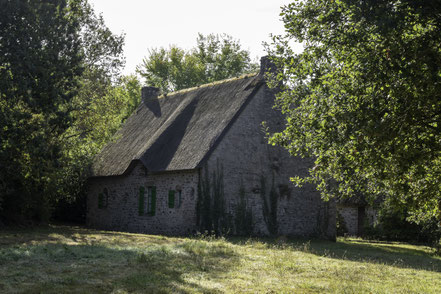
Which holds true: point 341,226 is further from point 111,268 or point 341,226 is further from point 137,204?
point 111,268

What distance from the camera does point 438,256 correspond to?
20828 millimetres

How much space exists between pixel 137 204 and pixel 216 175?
5458 mm

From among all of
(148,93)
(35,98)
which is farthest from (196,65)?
(35,98)

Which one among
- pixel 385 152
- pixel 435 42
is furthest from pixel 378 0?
pixel 385 152

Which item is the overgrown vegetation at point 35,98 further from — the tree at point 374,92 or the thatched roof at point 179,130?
the tree at point 374,92

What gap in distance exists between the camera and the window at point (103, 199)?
1125 inches

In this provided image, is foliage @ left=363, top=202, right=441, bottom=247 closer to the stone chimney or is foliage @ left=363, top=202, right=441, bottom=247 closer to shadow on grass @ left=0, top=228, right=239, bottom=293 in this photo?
the stone chimney

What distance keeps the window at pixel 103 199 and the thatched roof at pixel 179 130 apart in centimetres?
113

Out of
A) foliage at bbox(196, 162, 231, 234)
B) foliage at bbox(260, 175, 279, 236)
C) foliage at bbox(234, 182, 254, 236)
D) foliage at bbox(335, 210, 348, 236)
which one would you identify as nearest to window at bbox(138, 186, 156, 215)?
foliage at bbox(196, 162, 231, 234)

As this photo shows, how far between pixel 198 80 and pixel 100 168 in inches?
984

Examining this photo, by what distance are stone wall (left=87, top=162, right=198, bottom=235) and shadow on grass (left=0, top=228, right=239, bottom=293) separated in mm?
6457

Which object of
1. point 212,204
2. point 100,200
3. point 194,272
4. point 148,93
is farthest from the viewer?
point 148,93

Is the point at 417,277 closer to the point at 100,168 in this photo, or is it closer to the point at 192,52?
the point at 100,168

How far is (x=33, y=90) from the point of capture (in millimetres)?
20078
